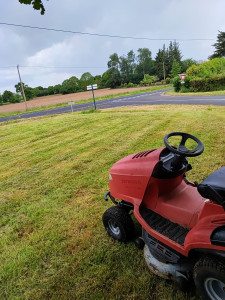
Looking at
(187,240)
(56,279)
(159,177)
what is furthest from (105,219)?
(187,240)

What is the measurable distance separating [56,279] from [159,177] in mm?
1252

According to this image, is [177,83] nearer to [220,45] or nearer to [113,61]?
[220,45]

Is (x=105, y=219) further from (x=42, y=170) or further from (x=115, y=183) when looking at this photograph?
(x=42, y=170)

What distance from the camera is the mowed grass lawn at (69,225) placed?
1798 mm

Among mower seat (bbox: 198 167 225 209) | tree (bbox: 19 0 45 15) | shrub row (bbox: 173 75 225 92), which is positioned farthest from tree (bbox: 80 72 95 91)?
mower seat (bbox: 198 167 225 209)

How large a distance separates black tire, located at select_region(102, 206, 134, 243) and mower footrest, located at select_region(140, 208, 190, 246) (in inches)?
14.4

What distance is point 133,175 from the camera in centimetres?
184

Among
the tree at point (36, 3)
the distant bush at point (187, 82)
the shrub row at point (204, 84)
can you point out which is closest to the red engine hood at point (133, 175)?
the tree at point (36, 3)

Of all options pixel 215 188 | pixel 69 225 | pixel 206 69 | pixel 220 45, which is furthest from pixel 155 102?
pixel 220 45

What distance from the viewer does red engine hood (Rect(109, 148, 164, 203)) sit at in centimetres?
176

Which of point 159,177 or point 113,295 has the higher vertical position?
point 159,177

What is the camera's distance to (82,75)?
251 ft

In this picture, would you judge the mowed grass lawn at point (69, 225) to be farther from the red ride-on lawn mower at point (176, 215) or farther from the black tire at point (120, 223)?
the red ride-on lawn mower at point (176, 215)

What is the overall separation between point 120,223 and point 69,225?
0.78 metres
